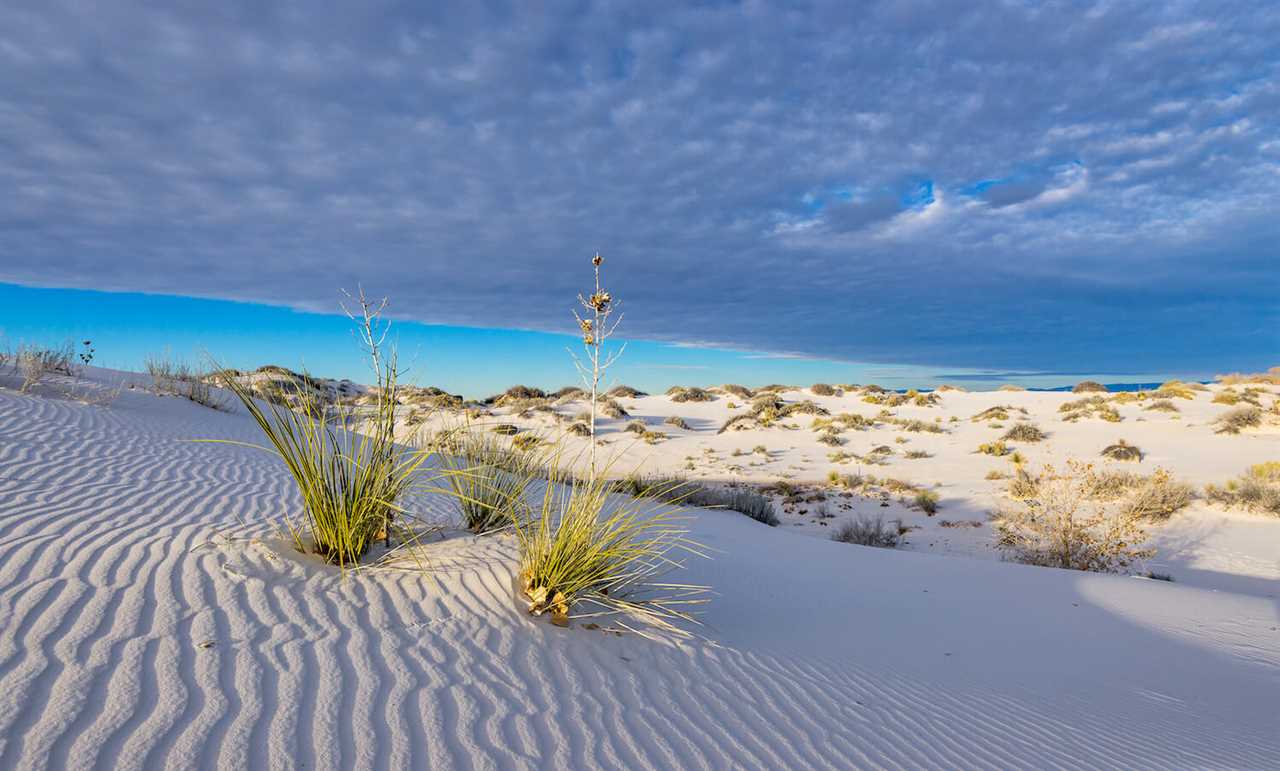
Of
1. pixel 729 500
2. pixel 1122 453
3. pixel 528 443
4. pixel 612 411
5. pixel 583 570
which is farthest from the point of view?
pixel 612 411

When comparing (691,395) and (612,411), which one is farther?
(691,395)

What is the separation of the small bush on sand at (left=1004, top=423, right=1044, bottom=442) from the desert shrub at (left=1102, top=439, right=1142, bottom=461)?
2.73 m

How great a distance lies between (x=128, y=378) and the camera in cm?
1562

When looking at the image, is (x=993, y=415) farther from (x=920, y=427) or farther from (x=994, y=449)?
(x=994, y=449)

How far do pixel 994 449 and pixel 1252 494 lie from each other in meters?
6.65

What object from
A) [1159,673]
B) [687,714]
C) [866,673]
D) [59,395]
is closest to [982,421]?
[1159,673]

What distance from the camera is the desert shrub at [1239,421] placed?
680 inches

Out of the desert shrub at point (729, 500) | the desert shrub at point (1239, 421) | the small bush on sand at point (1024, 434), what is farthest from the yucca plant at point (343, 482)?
the desert shrub at point (1239, 421)

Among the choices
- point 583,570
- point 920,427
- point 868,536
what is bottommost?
point 868,536

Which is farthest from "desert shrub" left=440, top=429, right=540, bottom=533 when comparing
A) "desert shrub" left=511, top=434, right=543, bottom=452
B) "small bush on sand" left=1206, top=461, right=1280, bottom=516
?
"small bush on sand" left=1206, top=461, right=1280, bottom=516

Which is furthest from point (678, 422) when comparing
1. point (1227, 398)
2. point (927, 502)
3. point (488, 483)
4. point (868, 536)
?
point (1227, 398)

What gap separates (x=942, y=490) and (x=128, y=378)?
754 inches

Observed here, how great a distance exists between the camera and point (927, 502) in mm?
12211

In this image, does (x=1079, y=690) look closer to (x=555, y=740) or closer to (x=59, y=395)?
(x=555, y=740)
